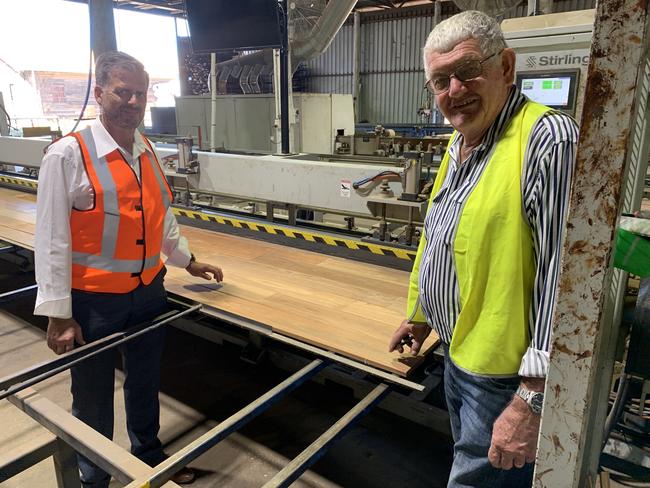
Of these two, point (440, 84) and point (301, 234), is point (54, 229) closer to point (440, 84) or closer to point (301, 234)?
point (440, 84)

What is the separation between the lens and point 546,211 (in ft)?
2.68

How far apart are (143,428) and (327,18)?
331cm

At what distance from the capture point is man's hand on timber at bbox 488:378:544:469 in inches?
34.9

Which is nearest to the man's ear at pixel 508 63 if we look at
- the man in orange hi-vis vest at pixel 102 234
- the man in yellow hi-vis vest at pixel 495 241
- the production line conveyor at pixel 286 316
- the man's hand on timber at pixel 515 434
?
the man in yellow hi-vis vest at pixel 495 241

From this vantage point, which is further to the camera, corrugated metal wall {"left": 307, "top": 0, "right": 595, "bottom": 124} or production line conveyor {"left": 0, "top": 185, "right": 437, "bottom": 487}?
corrugated metal wall {"left": 307, "top": 0, "right": 595, "bottom": 124}

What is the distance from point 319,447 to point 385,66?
11381 millimetres

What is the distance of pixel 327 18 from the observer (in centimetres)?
389

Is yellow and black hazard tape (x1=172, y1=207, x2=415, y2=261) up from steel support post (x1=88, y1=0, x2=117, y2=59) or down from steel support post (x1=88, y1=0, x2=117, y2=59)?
down

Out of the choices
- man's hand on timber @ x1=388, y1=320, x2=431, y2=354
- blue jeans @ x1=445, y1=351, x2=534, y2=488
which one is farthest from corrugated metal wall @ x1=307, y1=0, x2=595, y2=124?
blue jeans @ x1=445, y1=351, x2=534, y2=488

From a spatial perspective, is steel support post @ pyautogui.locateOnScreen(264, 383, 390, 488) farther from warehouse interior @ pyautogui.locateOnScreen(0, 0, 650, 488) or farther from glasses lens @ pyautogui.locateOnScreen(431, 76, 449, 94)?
glasses lens @ pyautogui.locateOnScreen(431, 76, 449, 94)

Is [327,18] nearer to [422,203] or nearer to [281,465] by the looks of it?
[422,203]

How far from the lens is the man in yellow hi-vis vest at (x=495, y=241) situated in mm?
837

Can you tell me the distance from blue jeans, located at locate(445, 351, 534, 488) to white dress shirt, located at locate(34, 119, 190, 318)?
1.16 meters

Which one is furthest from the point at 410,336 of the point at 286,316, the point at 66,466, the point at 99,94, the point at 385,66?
the point at 385,66
